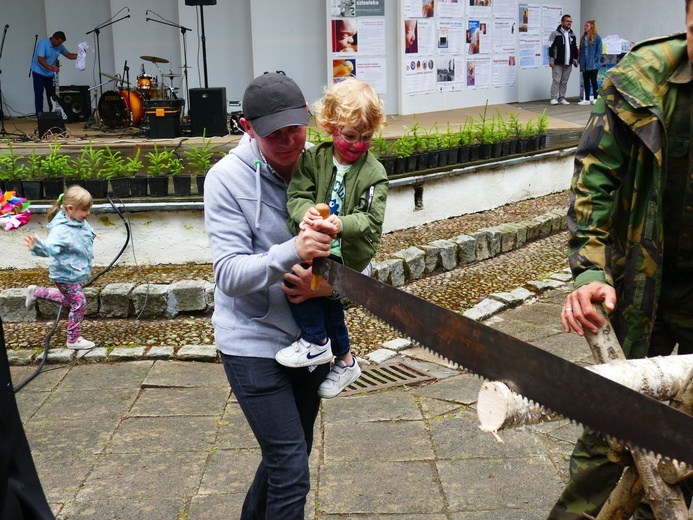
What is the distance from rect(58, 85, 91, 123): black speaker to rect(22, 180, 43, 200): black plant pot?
433 inches

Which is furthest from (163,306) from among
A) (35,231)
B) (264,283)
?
(264,283)

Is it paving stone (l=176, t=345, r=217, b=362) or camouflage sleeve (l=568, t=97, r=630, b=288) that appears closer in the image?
camouflage sleeve (l=568, t=97, r=630, b=288)

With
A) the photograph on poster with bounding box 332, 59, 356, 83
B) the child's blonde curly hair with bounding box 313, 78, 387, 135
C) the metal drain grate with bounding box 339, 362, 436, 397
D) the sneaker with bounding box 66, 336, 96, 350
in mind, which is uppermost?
the photograph on poster with bounding box 332, 59, 356, 83

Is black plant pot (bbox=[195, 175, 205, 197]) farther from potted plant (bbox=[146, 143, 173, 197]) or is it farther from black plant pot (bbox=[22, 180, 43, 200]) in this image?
black plant pot (bbox=[22, 180, 43, 200])

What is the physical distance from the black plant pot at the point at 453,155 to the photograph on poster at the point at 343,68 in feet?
24.8

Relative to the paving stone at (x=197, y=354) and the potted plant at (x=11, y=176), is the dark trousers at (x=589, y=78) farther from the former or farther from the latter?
the paving stone at (x=197, y=354)

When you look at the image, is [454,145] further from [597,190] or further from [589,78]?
[589,78]

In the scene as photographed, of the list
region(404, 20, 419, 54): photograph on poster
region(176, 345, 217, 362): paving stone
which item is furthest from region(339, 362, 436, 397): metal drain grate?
region(404, 20, 419, 54): photograph on poster

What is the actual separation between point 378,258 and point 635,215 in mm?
5118

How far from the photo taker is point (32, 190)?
26.5 ft

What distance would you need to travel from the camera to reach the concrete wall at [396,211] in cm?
791

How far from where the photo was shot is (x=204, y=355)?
20.9ft

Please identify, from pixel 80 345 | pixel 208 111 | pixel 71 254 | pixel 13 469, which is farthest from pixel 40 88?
pixel 13 469

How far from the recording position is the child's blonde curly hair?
3223mm
